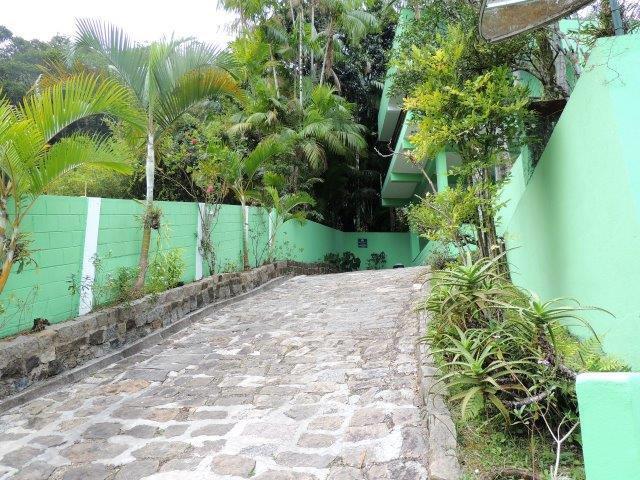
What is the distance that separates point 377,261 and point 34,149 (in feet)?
58.2

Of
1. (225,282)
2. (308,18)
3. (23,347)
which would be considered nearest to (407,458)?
(23,347)

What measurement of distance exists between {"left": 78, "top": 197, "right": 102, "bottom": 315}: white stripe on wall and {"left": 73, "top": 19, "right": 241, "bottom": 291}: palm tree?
A: 23.3 inches

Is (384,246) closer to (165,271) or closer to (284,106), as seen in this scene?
(284,106)

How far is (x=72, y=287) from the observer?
14.6 feet

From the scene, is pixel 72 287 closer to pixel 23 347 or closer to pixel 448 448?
pixel 23 347

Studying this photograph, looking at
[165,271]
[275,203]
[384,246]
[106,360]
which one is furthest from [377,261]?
[106,360]

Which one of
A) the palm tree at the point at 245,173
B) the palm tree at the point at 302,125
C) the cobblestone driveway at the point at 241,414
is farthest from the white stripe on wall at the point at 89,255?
the palm tree at the point at 302,125

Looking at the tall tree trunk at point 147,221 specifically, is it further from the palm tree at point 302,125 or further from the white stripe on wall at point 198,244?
the palm tree at point 302,125

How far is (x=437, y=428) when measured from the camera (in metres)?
2.60

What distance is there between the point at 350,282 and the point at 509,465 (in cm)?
708

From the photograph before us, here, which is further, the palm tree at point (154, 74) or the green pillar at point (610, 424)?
the palm tree at point (154, 74)

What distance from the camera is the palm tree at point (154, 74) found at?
200 inches

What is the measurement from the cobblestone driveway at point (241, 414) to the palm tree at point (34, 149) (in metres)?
1.28

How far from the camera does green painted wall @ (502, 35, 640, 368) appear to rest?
8.75ft
